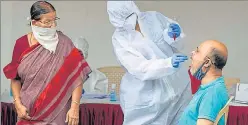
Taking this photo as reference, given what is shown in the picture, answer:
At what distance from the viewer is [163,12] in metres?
4.52

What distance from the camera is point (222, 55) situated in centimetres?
169

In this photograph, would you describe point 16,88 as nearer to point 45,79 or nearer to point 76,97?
point 45,79

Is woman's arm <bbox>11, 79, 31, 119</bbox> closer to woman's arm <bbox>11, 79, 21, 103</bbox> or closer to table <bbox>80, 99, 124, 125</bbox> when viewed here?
woman's arm <bbox>11, 79, 21, 103</bbox>

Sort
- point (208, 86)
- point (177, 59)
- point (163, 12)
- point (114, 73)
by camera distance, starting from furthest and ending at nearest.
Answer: point (163, 12) < point (114, 73) < point (177, 59) < point (208, 86)

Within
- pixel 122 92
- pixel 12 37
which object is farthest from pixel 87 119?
pixel 12 37

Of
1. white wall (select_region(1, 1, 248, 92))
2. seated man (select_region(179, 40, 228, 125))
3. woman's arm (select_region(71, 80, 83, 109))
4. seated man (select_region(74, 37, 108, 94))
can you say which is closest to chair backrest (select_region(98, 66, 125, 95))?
Answer: white wall (select_region(1, 1, 248, 92))

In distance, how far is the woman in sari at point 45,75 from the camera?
220 centimetres

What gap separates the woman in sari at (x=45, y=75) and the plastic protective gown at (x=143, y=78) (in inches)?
11.0

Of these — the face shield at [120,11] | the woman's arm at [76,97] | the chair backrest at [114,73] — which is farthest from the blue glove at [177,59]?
the chair backrest at [114,73]

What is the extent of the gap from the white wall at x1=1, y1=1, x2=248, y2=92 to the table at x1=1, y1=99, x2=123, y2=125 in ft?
4.91

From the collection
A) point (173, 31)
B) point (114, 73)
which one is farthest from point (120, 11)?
point (114, 73)

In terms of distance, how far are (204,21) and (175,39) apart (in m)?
2.12

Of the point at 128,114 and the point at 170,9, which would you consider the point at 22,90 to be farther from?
the point at 170,9

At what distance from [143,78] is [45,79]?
1.65 ft
